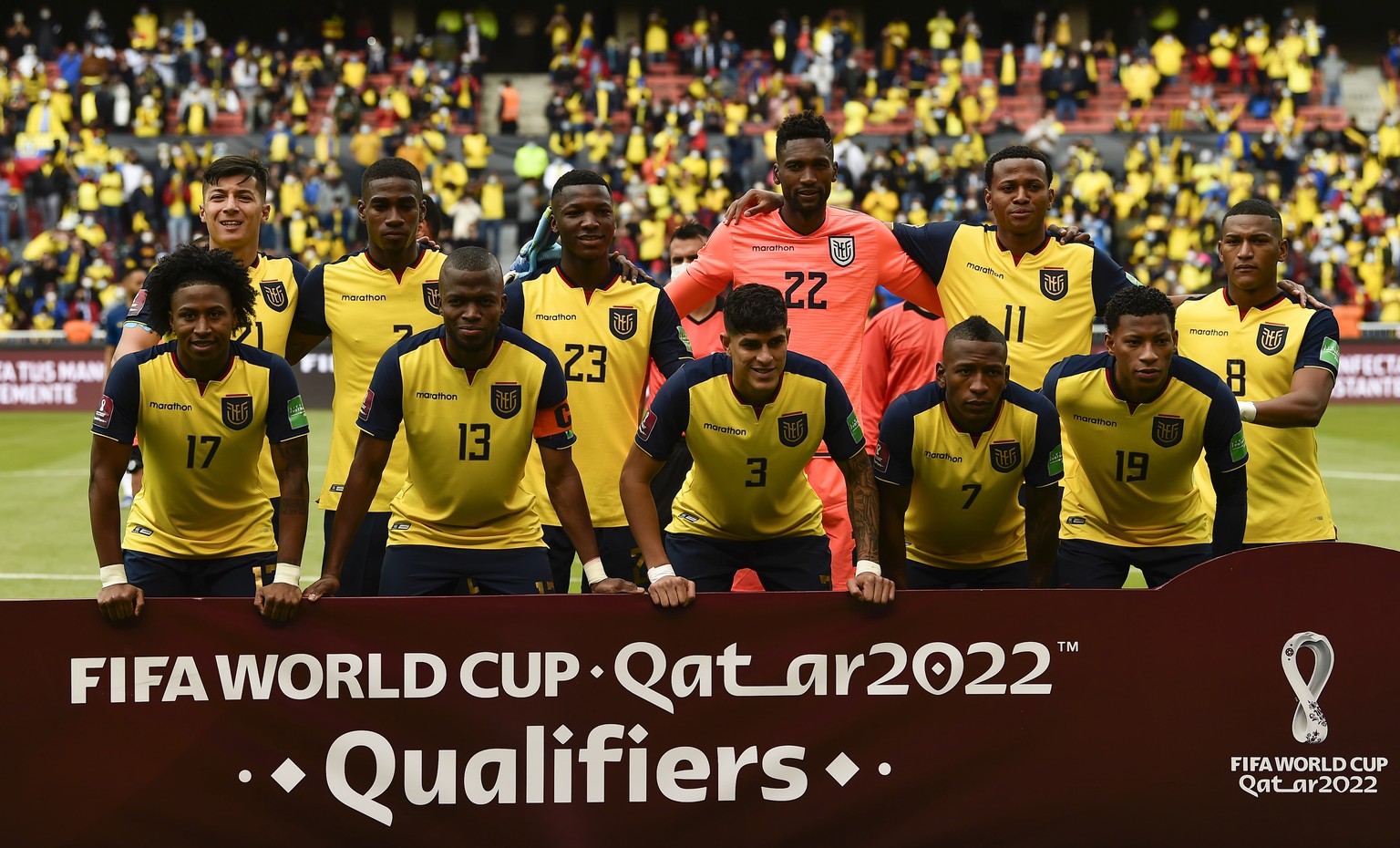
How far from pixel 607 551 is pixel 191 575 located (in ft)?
5.63

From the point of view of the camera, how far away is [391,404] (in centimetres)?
529

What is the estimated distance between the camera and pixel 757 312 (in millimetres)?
5211

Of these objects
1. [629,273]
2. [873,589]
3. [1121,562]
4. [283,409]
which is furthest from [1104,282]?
[283,409]

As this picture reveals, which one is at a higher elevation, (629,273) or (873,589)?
(629,273)

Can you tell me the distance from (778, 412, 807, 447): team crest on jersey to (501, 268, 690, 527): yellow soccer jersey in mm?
913

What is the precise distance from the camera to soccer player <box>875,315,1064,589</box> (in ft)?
17.8

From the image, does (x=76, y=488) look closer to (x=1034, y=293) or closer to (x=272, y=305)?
(x=272, y=305)

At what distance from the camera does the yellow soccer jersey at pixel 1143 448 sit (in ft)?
Answer: 18.6

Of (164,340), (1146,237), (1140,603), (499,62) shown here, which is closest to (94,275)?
(499,62)

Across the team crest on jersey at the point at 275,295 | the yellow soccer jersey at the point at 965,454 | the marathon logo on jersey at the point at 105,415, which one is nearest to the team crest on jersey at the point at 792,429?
the yellow soccer jersey at the point at 965,454

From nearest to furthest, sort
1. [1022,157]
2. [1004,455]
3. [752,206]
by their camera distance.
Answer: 1. [1004,455]
2. [1022,157]
3. [752,206]

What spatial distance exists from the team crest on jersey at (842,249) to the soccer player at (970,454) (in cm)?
117

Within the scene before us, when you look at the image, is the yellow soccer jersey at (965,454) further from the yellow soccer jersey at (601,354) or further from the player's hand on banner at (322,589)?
the player's hand on banner at (322,589)

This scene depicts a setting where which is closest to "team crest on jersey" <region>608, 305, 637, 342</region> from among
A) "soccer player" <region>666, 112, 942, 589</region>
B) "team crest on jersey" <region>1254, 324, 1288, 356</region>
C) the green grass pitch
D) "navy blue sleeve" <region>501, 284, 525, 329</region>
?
"navy blue sleeve" <region>501, 284, 525, 329</region>
